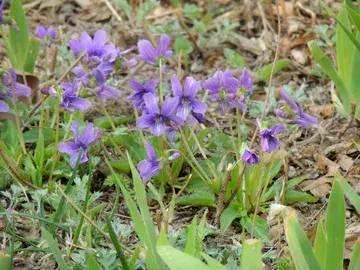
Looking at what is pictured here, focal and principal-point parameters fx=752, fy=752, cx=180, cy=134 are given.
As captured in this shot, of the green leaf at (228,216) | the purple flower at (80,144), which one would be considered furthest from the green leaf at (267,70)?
the purple flower at (80,144)

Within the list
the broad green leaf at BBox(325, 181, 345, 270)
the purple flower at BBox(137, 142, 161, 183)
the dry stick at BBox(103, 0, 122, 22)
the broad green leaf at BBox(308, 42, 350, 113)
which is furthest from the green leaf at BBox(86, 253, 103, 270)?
the dry stick at BBox(103, 0, 122, 22)

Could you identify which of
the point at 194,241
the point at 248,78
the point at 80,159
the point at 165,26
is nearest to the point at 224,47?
the point at 165,26

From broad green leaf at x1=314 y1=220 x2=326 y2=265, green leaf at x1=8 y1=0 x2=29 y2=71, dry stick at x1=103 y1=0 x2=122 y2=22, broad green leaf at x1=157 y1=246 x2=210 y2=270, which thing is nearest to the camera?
broad green leaf at x1=157 y1=246 x2=210 y2=270

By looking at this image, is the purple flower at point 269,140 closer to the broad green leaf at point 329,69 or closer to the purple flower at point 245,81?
the purple flower at point 245,81

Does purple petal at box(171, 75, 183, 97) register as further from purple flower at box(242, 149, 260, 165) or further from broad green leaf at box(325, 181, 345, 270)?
broad green leaf at box(325, 181, 345, 270)

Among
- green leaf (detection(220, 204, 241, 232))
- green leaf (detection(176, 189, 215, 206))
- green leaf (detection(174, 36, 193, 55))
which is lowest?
green leaf (detection(220, 204, 241, 232))

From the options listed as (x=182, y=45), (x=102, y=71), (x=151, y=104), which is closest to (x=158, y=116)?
(x=151, y=104)
